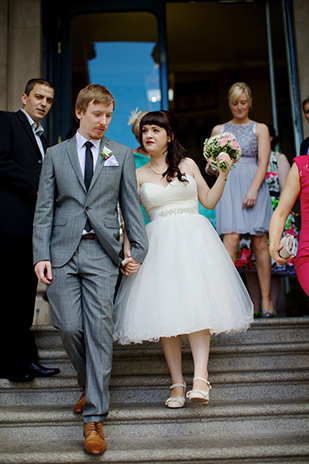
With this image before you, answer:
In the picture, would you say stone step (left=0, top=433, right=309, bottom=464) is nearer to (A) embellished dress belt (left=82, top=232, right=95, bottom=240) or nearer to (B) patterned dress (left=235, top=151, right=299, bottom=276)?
(A) embellished dress belt (left=82, top=232, right=95, bottom=240)

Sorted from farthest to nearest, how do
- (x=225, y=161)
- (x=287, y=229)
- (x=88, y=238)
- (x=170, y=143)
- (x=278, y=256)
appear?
(x=287, y=229)
(x=170, y=143)
(x=225, y=161)
(x=88, y=238)
(x=278, y=256)

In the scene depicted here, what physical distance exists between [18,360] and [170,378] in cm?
111

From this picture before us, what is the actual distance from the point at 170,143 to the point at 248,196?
53.5 inches

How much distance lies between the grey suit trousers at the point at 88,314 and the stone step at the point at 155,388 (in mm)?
524

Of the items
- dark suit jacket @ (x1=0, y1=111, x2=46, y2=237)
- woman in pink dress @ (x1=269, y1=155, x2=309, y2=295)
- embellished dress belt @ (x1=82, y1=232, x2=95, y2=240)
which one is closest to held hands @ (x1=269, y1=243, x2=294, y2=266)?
woman in pink dress @ (x1=269, y1=155, x2=309, y2=295)

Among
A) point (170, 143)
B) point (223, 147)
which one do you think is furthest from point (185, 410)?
point (170, 143)

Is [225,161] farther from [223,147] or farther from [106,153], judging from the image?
[106,153]

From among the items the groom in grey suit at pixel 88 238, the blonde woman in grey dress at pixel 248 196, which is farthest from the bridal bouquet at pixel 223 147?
the blonde woman in grey dress at pixel 248 196

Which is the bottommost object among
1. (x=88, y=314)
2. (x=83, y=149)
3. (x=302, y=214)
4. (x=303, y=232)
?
(x=88, y=314)

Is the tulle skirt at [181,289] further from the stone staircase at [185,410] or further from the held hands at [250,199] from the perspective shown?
the held hands at [250,199]

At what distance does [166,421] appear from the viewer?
11.9 ft

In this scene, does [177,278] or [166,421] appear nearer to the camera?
[166,421]

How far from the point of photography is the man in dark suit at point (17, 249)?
418 cm

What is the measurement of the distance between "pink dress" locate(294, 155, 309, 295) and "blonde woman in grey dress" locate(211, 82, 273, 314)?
6.34 ft
